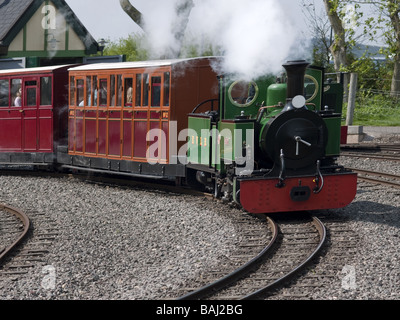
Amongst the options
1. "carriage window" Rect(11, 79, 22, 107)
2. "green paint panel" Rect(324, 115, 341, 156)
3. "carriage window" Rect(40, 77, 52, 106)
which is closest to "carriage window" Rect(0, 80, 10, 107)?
"carriage window" Rect(11, 79, 22, 107)


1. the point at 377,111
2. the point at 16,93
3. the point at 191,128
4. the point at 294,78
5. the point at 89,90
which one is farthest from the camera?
the point at 377,111

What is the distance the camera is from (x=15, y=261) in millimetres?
7316

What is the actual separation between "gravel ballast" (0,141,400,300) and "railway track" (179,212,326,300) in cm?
36

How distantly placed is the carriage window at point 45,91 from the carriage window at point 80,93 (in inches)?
38.0

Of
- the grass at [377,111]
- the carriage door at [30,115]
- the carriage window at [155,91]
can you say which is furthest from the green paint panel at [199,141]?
the grass at [377,111]

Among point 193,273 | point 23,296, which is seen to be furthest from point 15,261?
point 193,273

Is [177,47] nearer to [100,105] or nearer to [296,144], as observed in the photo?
[100,105]

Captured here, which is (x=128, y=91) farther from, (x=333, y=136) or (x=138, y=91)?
(x=333, y=136)

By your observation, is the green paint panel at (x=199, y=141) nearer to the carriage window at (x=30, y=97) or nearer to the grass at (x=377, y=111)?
the carriage window at (x=30, y=97)

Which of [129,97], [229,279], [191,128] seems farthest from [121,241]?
[129,97]

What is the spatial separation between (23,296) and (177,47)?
30.5 feet

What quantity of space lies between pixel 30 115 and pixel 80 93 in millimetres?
1794

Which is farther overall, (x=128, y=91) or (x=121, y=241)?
(x=128, y=91)

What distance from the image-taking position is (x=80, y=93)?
1312cm
